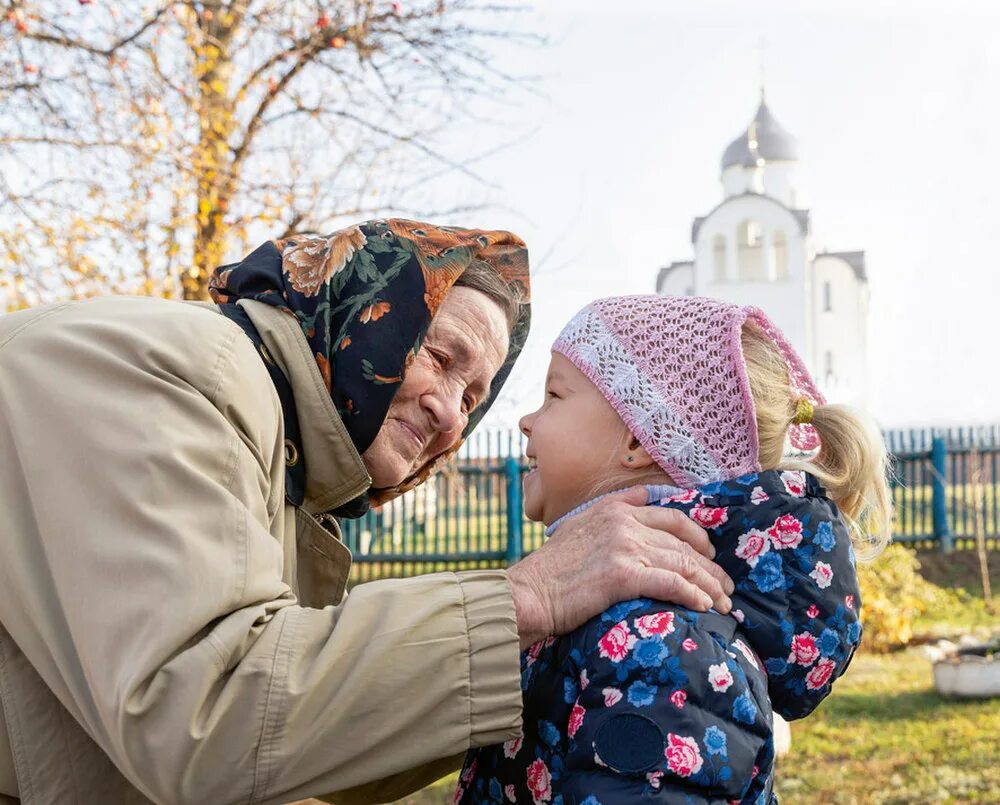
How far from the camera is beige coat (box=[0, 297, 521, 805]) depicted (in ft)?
4.76

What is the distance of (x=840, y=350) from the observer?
43219mm

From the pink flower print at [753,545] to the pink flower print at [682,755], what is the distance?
14.9 inches

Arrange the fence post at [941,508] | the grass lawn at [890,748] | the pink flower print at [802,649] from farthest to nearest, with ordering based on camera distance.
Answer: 1. the fence post at [941,508]
2. the grass lawn at [890,748]
3. the pink flower print at [802,649]

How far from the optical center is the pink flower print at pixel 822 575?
72.1 inches

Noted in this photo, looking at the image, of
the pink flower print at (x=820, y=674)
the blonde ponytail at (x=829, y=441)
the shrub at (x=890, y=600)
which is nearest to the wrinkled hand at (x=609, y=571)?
the pink flower print at (x=820, y=674)

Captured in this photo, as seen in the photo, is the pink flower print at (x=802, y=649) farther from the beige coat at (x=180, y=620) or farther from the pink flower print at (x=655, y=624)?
the beige coat at (x=180, y=620)

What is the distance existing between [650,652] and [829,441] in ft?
2.37

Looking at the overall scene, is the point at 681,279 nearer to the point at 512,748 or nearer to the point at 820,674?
the point at 820,674

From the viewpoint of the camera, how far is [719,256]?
41.2 metres

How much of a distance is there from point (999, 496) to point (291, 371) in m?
15.4

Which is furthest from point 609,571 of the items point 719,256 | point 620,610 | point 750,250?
point 750,250

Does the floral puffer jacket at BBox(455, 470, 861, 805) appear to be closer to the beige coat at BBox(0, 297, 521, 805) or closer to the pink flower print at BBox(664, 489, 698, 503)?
the pink flower print at BBox(664, 489, 698, 503)

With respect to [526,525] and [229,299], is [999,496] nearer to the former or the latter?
[526,525]

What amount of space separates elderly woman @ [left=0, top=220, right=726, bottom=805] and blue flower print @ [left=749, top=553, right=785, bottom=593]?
8cm
